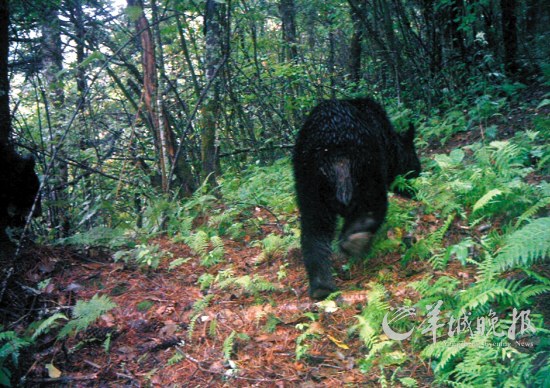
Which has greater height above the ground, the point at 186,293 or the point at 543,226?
the point at 543,226

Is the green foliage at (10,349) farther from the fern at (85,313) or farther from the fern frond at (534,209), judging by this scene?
the fern frond at (534,209)

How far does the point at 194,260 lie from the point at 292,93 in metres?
6.58

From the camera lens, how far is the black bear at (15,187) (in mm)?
4383

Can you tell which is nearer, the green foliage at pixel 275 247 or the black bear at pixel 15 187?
the black bear at pixel 15 187

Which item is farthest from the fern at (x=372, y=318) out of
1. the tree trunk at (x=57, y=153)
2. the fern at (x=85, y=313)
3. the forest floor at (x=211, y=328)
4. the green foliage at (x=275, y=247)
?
the tree trunk at (x=57, y=153)

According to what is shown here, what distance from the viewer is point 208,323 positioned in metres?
3.79

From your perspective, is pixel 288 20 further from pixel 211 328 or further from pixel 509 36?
pixel 211 328

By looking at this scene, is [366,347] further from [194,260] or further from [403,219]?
[194,260]

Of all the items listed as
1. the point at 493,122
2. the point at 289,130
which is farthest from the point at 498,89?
the point at 289,130

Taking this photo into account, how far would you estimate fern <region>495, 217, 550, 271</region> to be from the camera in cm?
252

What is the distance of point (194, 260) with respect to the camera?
5.14 meters

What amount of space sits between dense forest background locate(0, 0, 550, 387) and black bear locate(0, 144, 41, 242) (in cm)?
46

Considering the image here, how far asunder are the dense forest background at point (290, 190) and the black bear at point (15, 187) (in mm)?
464

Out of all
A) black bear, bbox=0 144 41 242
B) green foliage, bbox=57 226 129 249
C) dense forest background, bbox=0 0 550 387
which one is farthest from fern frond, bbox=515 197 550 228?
black bear, bbox=0 144 41 242
